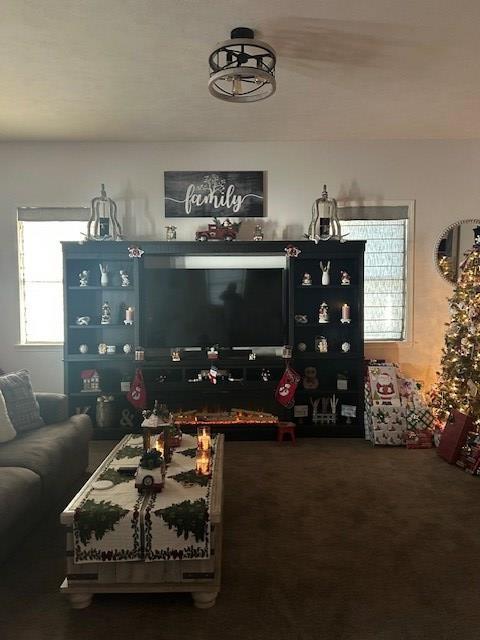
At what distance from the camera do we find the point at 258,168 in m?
5.19

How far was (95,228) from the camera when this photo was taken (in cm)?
494

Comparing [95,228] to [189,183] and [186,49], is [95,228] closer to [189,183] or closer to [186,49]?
[189,183]

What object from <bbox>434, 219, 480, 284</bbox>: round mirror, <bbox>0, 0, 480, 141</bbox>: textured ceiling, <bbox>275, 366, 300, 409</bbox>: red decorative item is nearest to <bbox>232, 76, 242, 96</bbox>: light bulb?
<bbox>0, 0, 480, 141</bbox>: textured ceiling

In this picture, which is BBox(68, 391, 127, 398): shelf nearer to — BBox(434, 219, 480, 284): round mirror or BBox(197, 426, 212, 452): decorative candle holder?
BBox(197, 426, 212, 452): decorative candle holder

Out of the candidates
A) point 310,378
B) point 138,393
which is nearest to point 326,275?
point 310,378

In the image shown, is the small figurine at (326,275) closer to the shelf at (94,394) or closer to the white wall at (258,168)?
the white wall at (258,168)

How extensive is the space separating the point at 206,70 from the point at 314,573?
3.27m

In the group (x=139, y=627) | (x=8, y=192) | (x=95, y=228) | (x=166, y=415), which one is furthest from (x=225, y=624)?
(x=8, y=192)

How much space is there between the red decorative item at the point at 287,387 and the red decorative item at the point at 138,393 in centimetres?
129

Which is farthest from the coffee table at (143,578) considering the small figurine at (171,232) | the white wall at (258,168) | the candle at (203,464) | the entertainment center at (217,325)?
the white wall at (258,168)

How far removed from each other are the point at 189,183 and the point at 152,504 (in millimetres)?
3693

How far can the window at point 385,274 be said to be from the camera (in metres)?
5.27

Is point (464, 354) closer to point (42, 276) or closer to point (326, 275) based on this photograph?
point (326, 275)

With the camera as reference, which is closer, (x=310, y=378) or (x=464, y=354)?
(x=464, y=354)
